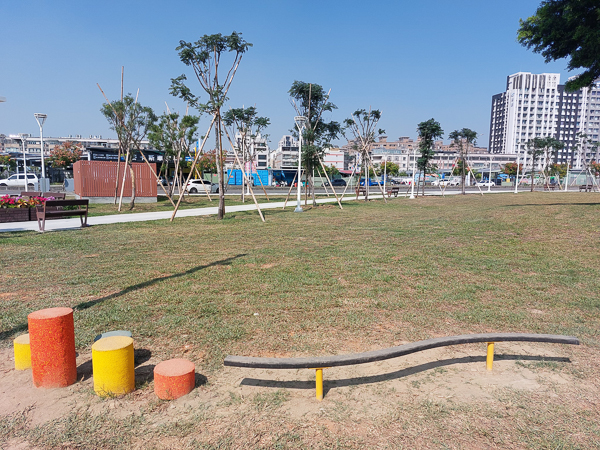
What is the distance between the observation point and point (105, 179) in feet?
78.3

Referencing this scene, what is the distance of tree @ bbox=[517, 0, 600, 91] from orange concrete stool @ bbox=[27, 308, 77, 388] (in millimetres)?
18119

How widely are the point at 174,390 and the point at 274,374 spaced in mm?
906

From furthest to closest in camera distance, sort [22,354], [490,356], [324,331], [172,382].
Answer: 1. [324,331]
2. [490,356]
3. [22,354]
4. [172,382]

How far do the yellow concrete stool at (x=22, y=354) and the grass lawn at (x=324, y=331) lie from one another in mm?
105

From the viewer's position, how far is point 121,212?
712 inches

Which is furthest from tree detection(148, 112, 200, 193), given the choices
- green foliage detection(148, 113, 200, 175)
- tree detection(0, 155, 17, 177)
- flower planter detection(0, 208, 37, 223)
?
tree detection(0, 155, 17, 177)

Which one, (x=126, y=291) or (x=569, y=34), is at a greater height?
(x=569, y=34)

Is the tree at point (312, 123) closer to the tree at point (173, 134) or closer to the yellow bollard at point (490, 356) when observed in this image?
the tree at point (173, 134)

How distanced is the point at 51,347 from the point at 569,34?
64.9 ft

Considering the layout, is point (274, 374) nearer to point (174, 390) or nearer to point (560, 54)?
point (174, 390)

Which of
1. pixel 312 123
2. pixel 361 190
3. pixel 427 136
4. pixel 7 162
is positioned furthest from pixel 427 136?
pixel 7 162

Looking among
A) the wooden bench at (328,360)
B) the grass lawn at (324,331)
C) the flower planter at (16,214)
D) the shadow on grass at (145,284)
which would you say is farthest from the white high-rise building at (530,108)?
the wooden bench at (328,360)

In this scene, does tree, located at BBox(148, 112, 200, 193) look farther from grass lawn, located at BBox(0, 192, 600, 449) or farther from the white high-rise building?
the white high-rise building

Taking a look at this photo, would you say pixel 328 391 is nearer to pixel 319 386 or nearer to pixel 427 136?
pixel 319 386
